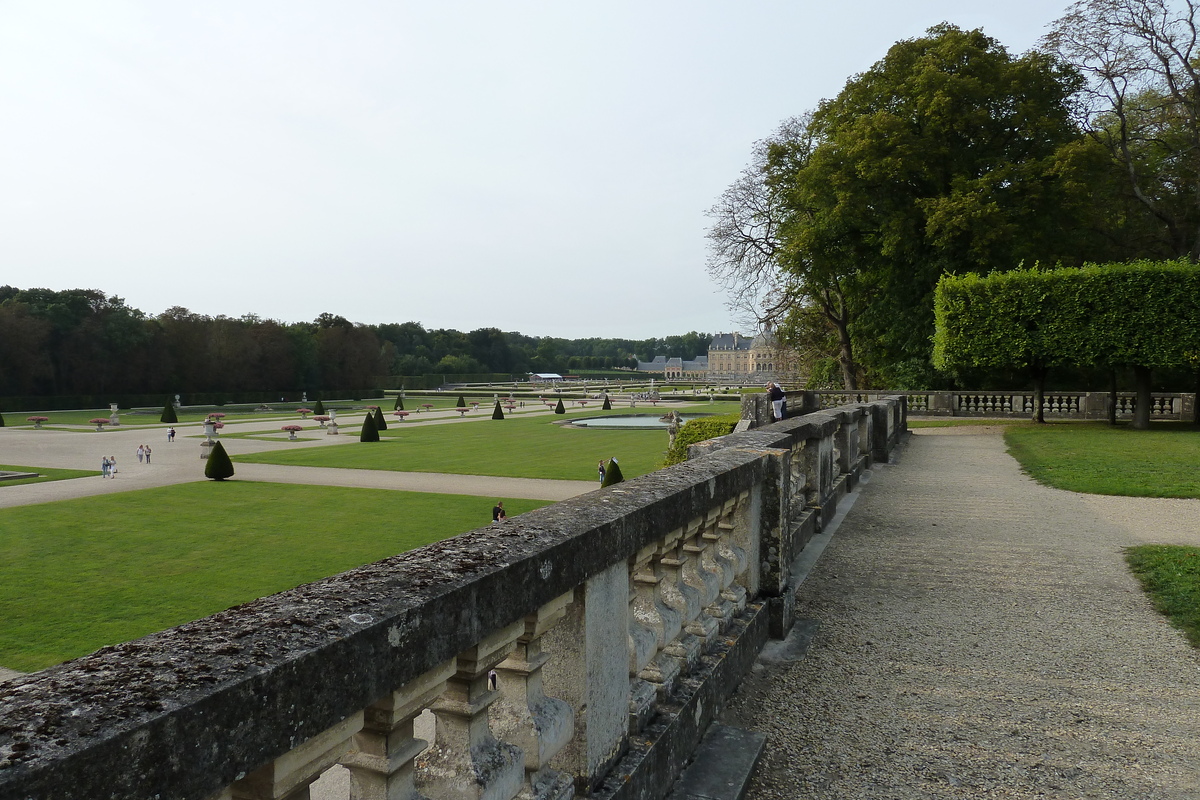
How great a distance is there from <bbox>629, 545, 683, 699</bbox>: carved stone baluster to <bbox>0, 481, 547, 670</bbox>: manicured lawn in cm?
801

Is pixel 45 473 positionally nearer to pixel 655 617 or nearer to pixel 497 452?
pixel 497 452

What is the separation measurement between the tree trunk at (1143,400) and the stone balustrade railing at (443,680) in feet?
75.2

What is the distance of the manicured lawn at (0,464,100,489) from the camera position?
69.3 feet

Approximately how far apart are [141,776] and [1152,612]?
665 centimetres

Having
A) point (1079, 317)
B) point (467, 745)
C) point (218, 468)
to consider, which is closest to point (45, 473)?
point (218, 468)

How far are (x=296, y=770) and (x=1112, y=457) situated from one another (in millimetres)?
17702

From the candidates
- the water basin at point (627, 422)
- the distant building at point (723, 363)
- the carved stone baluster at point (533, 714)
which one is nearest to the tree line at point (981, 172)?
the water basin at point (627, 422)

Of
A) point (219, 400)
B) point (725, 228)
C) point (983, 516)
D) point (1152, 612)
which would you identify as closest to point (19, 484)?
point (983, 516)

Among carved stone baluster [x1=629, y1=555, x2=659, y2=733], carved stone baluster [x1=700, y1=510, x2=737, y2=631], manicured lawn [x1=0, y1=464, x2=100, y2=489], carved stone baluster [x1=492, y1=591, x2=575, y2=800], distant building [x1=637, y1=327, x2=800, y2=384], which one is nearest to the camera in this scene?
carved stone baluster [x1=492, y1=591, x2=575, y2=800]

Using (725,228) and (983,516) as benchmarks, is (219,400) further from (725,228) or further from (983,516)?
(983,516)

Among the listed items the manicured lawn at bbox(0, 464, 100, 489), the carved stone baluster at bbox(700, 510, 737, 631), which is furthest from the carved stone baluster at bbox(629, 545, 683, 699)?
the manicured lawn at bbox(0, 464, 100, 489)

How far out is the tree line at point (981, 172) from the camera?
25.0 meters

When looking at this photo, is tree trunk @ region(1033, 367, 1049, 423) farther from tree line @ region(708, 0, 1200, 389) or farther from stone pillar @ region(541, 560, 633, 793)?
stone pillar @ region(541, 560, 633, 793)

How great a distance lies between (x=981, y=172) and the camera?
2719 centimetres
